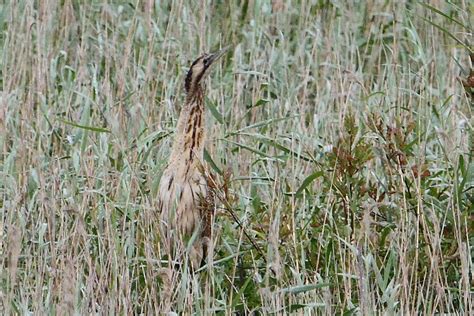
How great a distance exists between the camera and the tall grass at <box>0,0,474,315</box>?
5.02 metres

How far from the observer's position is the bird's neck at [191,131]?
17.9 feet

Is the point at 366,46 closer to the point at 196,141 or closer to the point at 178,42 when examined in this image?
the point at 178,42

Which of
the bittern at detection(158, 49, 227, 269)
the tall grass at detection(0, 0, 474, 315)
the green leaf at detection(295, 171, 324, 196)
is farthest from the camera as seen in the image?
the bittern at detection(158, 49, 227, 269)

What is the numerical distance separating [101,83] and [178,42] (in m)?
0.46

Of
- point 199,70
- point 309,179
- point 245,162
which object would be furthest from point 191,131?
point 245,162

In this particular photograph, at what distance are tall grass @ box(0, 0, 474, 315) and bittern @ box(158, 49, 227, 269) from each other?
0.07 m

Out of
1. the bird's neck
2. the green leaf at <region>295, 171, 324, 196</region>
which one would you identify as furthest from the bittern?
the green leaf at <region>295, 171, 324, 196</region>

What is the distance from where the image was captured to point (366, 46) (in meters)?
7.44

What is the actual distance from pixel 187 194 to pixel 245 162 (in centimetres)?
80

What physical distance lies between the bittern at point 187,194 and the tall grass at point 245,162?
72 millimetres

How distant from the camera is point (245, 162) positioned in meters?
6.19

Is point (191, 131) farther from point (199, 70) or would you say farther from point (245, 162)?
point (245, 162)

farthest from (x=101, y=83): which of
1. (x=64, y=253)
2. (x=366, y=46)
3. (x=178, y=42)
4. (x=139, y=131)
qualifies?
(x=64, y=253)

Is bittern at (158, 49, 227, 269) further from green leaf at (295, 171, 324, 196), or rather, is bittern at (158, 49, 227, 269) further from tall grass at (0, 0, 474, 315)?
green leaf at (295, 171, 324, 196)
